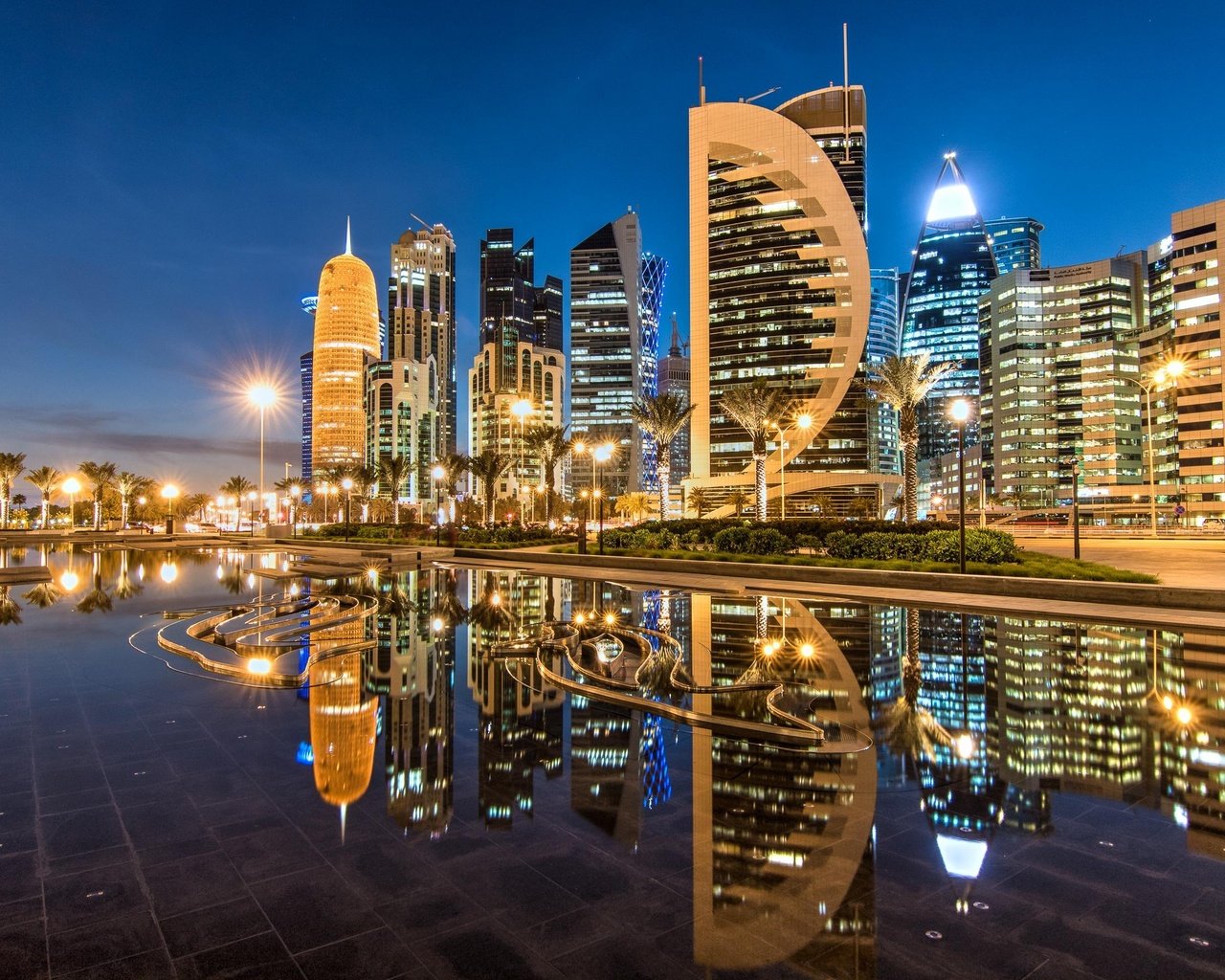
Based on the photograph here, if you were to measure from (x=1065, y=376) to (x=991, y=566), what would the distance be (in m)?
170

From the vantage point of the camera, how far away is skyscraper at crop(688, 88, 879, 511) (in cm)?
12781

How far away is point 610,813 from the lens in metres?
5.89

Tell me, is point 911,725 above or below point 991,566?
below

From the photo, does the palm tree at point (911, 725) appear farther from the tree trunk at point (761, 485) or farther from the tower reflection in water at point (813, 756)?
the tree trunk at point (761, 485)

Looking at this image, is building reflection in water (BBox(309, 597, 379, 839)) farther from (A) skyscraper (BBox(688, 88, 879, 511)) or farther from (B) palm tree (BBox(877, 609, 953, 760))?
(A) skyscraper (BBox(688, 88, 879, 511))

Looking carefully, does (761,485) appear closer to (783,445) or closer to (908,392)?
(908,392)

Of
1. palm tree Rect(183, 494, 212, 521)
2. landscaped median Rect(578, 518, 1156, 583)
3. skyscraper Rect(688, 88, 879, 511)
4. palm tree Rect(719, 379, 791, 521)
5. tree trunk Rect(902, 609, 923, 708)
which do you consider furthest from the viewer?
palm tree Rect(183, 494, 212, 521)

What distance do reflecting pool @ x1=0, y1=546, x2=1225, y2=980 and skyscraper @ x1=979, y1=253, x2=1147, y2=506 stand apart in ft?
569

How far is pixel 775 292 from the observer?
451 feet

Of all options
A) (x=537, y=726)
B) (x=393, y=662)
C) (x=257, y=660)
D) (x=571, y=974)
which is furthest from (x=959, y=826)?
(x=257, y=660)

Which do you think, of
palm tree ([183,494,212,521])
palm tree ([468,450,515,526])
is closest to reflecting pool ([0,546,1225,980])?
palm tree ([468,450,515,526])

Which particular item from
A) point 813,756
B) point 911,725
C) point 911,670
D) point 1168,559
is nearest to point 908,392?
point 1168,559

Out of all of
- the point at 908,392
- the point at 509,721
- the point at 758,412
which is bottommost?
the point at 509,721

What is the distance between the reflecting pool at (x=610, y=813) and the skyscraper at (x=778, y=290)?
116880 mm
